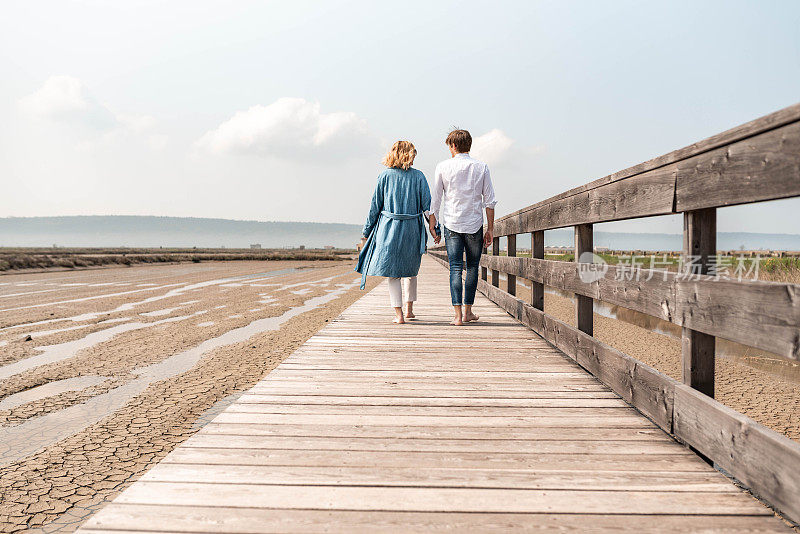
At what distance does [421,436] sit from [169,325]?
28.8ft

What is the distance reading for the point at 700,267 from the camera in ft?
6.28

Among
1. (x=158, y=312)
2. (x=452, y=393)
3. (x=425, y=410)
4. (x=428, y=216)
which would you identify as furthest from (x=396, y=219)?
(x=158, y=312)

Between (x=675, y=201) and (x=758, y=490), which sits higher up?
(x=675, y=201)

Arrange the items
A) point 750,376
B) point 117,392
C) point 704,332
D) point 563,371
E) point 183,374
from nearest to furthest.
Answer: point 704,332
point 563,371
point 117,392
point 183,374
point 750,376

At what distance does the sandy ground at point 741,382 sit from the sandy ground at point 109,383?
547 cm

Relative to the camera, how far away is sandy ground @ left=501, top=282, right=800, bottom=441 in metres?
5.20

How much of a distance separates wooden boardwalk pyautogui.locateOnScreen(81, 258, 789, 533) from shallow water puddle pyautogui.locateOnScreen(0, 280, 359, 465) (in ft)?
7.44

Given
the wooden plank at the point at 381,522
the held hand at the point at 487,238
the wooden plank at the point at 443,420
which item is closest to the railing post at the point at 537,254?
the held hand at the point at 487,238

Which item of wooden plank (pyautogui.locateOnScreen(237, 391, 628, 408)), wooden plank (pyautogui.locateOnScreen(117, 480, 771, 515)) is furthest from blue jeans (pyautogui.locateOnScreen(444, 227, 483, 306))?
wooden plank (pyautogui.locateOnScreen(117, 480, 771, 515))

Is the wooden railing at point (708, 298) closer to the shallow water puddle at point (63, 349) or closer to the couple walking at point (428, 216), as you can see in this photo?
the couple walking at point (428, 216)

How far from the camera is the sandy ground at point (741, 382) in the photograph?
520 centimetres

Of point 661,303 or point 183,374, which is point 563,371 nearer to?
point 661,303

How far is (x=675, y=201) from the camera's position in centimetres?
205

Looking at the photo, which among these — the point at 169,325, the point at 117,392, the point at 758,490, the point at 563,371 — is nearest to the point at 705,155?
the point at 758,490
